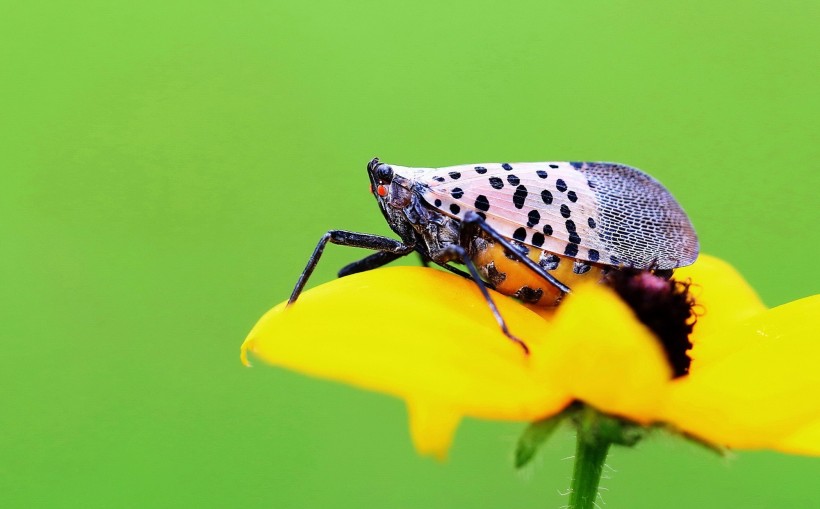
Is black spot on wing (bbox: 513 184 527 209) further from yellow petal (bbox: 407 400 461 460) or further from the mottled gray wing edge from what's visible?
yellow petal (bbox: 407 400 461 460)

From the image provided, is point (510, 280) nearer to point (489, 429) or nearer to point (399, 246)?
point (399, 246)

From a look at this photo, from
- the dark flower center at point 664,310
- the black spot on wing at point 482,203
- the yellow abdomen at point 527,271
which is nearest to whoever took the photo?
the dark flower center at point 664,310

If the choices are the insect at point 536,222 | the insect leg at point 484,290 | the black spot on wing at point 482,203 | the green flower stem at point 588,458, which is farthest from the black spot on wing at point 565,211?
the green flower stem at point 588,458

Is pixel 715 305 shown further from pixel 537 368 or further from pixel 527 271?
pixel 537 368

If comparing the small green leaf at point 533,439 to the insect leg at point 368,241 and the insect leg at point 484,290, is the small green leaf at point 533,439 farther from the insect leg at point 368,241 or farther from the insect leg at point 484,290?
the insect leg at point 368,241

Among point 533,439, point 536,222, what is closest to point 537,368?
point 533,439

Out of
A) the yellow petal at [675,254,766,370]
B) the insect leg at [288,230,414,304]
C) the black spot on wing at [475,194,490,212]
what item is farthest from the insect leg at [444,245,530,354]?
the yellow petal at [675,254,766,370]
